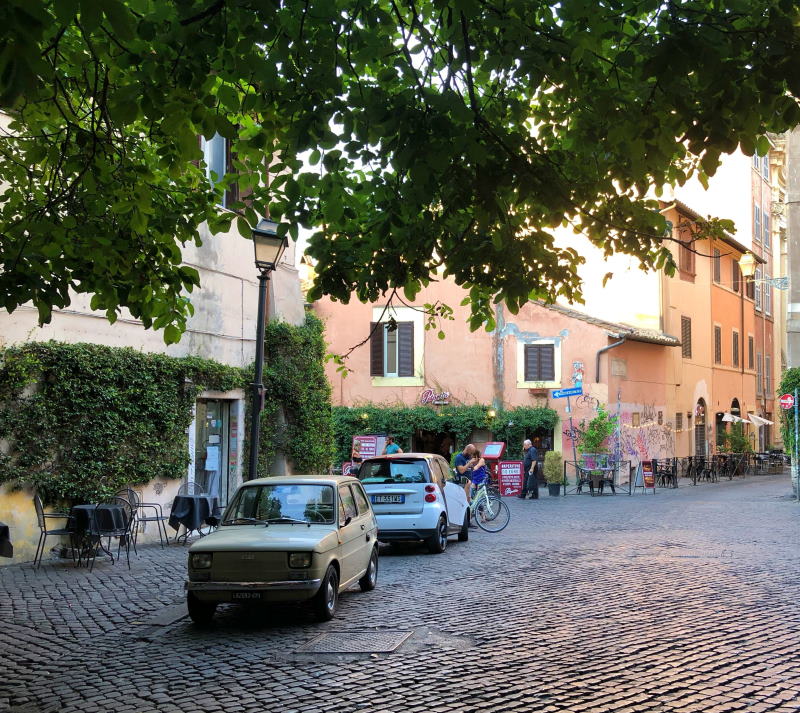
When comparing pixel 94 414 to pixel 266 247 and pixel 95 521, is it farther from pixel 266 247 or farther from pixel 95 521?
pixel 266 247

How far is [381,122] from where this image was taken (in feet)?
20.9

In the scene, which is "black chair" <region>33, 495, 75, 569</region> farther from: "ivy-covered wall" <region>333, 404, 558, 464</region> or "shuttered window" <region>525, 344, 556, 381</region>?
"shuttered window" <region>525, 344, 556, 381</region>

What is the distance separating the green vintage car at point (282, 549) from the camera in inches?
367

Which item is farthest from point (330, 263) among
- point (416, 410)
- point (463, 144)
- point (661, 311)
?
point (661, 311)

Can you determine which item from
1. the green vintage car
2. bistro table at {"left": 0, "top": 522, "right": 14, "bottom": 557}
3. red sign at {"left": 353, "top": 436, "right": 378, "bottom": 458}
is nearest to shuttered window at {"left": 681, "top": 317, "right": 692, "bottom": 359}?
red sign at {"left": 353, "top": 436, "right": 378, "bottom": 458}

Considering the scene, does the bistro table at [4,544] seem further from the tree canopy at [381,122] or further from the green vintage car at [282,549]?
the tree canopy at [381,122]

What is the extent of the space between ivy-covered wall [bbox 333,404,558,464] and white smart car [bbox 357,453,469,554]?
18.8m

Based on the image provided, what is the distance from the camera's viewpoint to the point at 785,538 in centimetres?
1703

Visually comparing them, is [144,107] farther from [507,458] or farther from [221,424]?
[507,458]

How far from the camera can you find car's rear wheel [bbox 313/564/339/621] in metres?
9.48

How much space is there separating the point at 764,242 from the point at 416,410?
28.0m

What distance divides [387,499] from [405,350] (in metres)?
21.6

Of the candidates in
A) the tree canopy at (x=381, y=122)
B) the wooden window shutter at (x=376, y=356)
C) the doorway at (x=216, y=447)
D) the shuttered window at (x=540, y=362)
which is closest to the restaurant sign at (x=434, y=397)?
the wooden window shutter at (x=376, y=356)

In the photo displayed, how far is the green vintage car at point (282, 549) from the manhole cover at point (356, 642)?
2.15 feet
